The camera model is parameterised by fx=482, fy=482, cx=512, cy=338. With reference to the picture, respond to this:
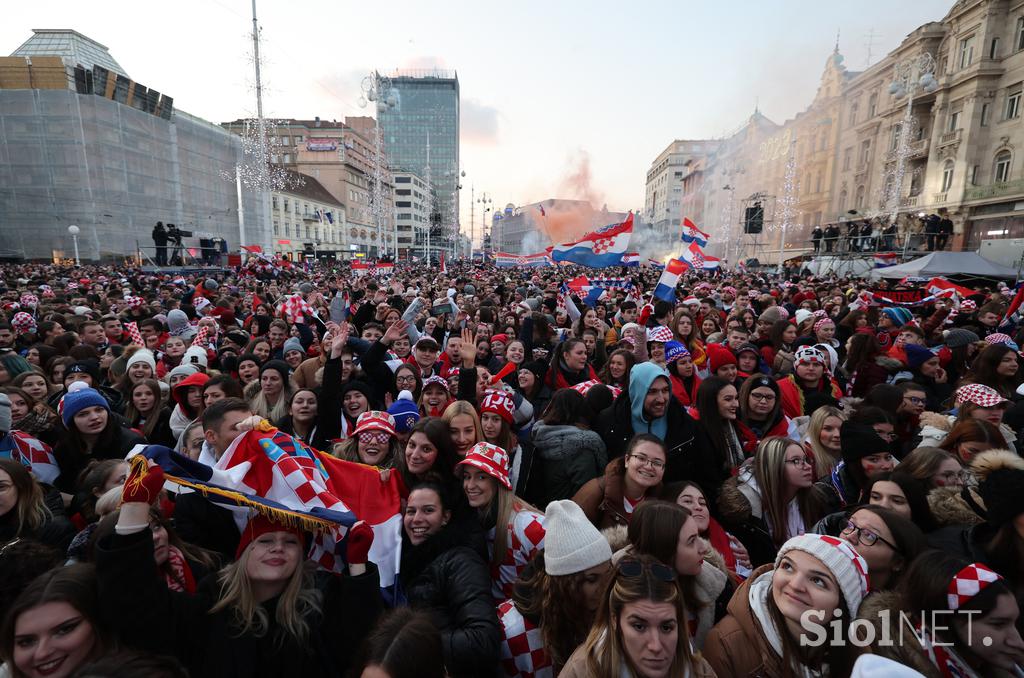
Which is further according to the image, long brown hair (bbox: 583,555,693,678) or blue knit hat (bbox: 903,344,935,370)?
blue knit hat (bbox: 903,344,935,370)

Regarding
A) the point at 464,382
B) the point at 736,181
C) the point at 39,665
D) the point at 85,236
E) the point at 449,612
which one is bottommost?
the point at 449,612

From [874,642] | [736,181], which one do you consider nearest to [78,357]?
[874,642]

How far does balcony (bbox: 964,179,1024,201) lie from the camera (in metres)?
25.7

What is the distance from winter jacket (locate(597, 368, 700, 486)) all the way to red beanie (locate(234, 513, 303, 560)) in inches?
91.1

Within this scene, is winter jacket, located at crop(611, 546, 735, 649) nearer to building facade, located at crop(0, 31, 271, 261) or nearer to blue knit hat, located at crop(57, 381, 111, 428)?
blue knit hat, located at crop(57, 381, 111, 428)

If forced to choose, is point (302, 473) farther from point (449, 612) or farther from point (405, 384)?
point (405, 384)

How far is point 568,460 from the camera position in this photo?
12.1 feet

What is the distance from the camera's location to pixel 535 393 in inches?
226

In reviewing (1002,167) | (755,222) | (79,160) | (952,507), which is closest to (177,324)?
(952,507)

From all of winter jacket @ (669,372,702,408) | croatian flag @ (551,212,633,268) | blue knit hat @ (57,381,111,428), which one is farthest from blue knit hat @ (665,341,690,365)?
croatian flag @ (551,212,633,268)

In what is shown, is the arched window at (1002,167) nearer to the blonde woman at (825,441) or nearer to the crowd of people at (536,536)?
the crowd of people at (536,536)

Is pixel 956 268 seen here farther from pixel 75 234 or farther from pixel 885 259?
pixel 75 234

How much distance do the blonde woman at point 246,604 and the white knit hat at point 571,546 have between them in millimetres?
819

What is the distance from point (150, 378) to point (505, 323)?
5606 mm
